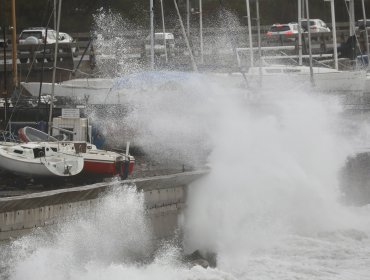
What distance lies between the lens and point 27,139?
18.2m

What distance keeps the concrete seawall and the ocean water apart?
0.55 ft

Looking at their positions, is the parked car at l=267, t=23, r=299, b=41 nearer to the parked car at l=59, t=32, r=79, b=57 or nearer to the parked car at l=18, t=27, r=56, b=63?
the parked car at l=59, t=32, r=79, b=57

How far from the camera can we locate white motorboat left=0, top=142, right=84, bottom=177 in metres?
16.8

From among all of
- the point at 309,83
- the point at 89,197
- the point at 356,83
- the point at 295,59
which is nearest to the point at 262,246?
the point at 89,197

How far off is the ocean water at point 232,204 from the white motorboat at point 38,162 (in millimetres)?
1342

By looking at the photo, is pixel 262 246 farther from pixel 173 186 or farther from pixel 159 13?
pixel 159 13

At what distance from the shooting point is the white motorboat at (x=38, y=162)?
16.8 m

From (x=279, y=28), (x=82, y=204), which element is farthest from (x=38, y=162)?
(x=279, y=28)

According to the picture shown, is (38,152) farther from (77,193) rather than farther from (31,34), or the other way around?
(31,34)

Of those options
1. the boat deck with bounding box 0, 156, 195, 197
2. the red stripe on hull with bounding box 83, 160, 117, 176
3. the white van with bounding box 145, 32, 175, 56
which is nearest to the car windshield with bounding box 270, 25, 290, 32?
the white van with bounding box 145, 32, 175, 56

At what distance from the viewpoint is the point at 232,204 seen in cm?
1909

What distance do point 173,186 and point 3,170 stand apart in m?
2.89

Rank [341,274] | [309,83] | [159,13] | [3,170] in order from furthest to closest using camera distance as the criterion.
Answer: [159,13], [309,83], [3,170], [341,274]

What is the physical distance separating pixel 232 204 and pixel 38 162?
4106 mm
